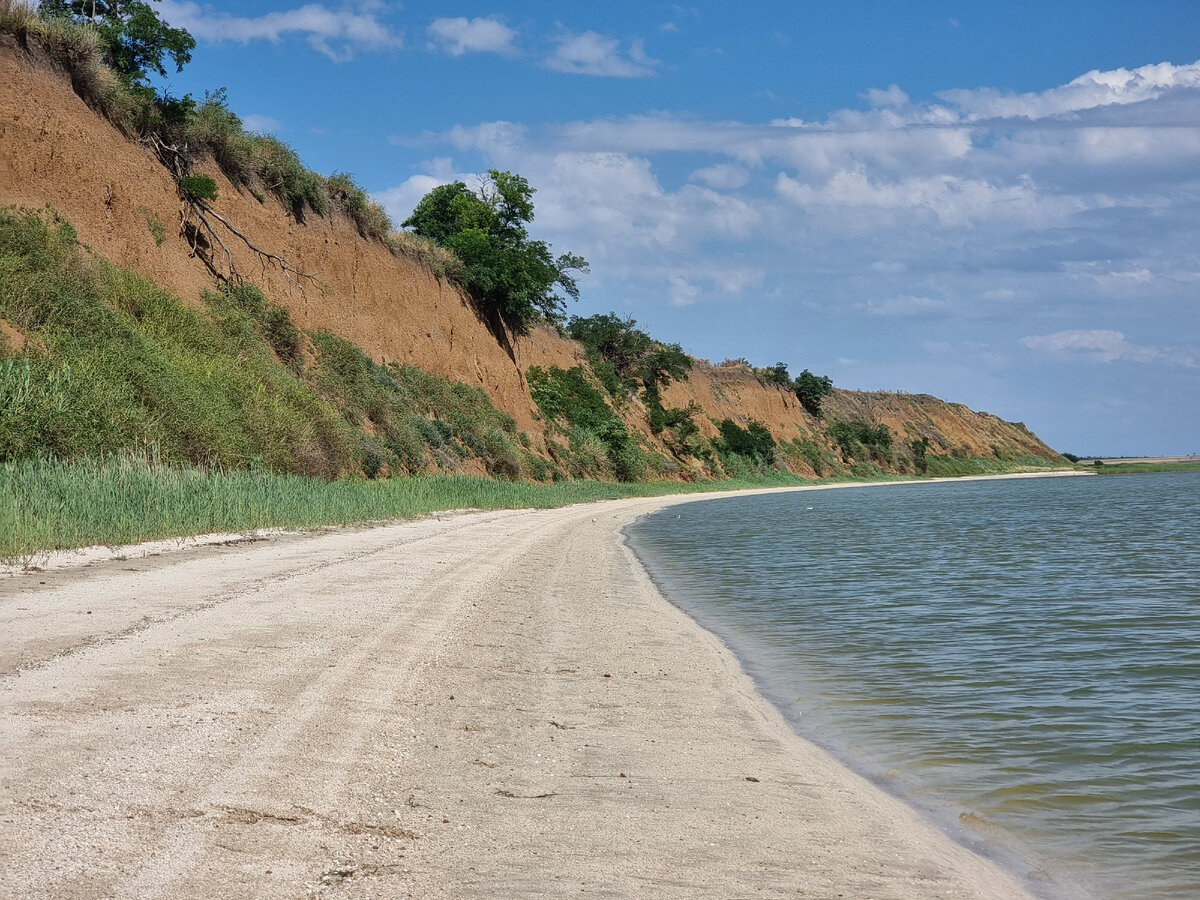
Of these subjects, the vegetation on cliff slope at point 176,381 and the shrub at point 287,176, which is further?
the shrub at point 287,176

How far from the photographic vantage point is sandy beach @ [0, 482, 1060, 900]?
379 centimetres

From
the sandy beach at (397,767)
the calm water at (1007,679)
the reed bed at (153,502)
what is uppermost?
the reed bed at (153,502)

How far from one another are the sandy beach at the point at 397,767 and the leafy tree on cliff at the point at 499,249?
38.2 meters

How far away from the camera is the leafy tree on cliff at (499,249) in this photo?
153ft

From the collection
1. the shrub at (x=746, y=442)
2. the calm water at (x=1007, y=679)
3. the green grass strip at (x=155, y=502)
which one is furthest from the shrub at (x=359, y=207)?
the shrub at (x=746, y=442)

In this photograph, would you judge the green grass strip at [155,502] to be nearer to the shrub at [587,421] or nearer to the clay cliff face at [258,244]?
the clay cliff face at [258,244]

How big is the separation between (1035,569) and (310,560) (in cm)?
1232

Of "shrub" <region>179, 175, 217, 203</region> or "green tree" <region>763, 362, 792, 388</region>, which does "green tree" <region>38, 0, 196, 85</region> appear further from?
"green tree" <region>763, 362, 792, 388</region>

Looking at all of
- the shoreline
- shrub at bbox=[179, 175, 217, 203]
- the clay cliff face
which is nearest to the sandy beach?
the shoreline

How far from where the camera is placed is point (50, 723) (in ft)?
16.5

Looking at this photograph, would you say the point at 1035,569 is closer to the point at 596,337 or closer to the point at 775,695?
the point at 775,695

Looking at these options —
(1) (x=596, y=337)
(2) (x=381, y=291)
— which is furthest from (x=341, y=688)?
(1) (x=596, y=337)

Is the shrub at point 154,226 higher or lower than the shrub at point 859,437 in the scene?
higher

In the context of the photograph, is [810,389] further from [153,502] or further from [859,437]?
[153,502]
